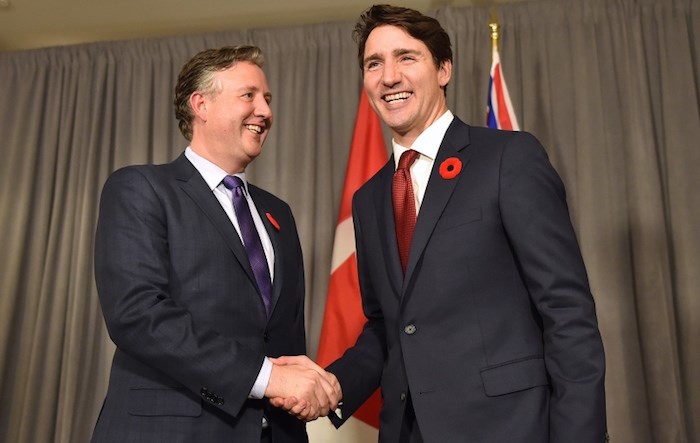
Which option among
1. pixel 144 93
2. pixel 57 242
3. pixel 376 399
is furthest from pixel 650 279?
pixel 57 242

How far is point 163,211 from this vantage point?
6.27 feet

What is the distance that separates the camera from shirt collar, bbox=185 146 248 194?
2.12m

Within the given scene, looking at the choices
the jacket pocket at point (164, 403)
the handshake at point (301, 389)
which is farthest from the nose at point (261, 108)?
the jacket pocket at point (164, 403)

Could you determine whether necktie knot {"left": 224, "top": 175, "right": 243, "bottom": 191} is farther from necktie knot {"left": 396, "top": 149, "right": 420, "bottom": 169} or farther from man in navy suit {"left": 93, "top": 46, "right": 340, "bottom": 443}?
necktie knot {"left": 396, "top": 149, "right": 420, "bottom": 169}

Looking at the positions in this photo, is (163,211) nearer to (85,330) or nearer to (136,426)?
(136,426)

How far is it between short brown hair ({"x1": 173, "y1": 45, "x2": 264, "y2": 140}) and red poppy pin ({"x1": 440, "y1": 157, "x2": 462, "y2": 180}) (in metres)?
0.90

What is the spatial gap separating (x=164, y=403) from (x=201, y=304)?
0.28 meters

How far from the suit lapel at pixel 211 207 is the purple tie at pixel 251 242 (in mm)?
51

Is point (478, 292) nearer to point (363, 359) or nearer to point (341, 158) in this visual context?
point (363, 359)

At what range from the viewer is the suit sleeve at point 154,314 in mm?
1701

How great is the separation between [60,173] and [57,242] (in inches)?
18.6

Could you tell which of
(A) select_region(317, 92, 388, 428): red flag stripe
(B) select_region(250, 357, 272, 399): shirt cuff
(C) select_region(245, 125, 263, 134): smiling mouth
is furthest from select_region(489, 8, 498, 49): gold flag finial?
(B) select_region(250, 357, 272, 399): shirt cuff

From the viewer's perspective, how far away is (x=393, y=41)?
2.04m

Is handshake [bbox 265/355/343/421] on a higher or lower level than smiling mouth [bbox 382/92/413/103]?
lower
